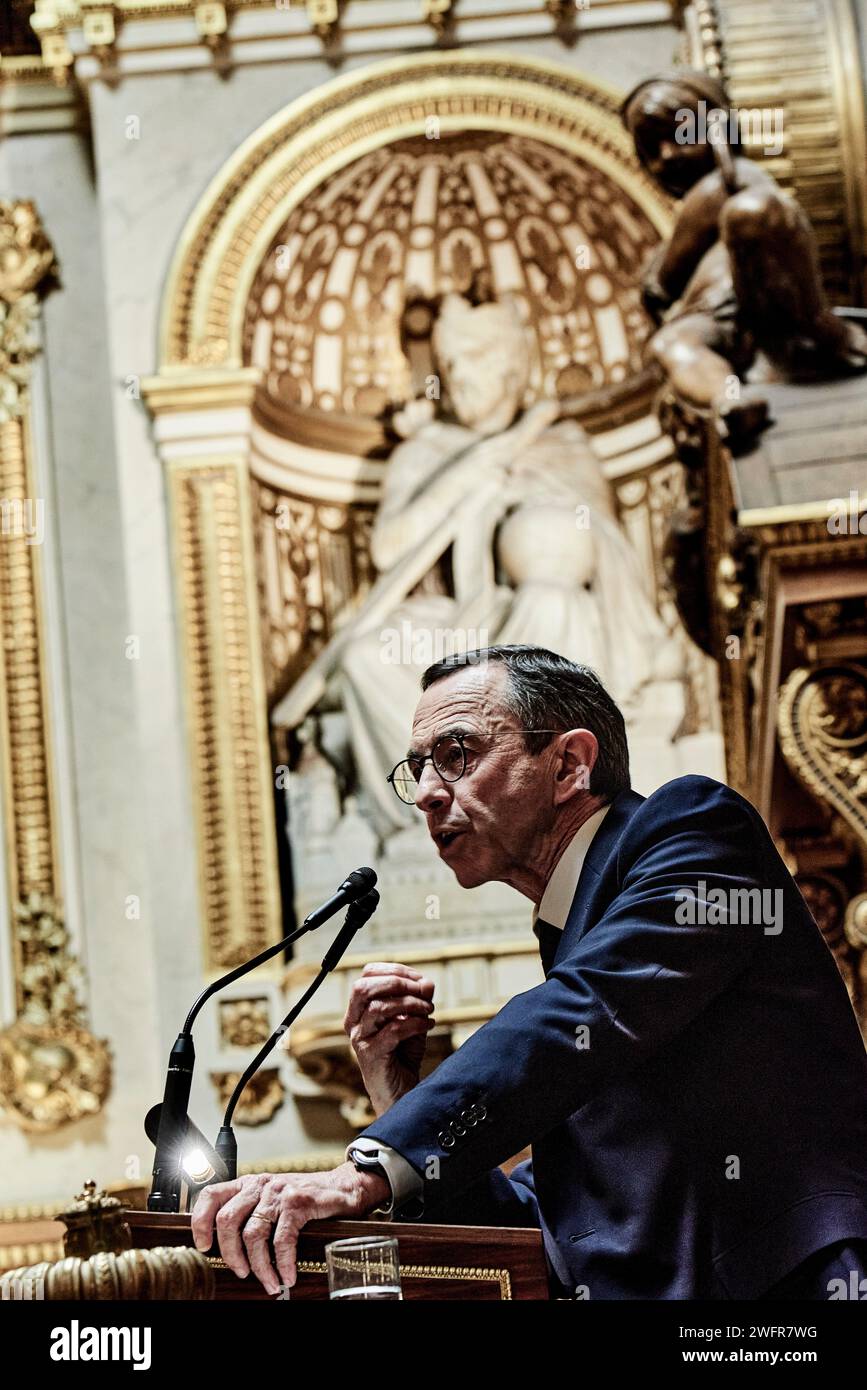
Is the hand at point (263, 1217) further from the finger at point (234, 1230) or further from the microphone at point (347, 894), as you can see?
the microphone at point (347, 894)

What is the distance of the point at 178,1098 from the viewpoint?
210 cm

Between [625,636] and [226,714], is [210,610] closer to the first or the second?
[226,714]

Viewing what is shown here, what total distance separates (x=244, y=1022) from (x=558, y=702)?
4944mm

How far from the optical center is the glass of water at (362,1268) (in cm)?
167

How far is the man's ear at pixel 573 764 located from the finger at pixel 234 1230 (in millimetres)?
604

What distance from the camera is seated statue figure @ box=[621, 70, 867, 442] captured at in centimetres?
422

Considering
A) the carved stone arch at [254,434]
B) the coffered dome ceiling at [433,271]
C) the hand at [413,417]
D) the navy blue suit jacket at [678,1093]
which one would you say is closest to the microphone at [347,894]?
the navy blue suit jacket at [678,1093]

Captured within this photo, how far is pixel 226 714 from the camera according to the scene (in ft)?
23.6

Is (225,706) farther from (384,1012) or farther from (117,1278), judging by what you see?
(117,1278)

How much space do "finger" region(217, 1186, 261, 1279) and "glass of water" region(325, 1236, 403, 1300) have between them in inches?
2.8

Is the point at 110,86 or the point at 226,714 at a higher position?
the point at 110,86

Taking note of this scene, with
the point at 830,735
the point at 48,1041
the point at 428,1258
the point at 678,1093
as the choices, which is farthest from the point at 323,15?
the point at 428,1258
